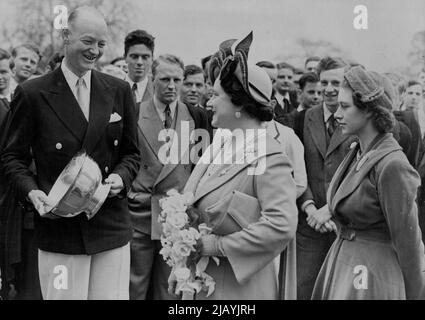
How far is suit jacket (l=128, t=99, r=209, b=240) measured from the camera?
5242mm

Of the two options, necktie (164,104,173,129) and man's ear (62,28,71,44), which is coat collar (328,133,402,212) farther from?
man's ear (62,28,71,44)

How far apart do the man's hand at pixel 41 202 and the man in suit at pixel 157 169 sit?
35.1 inches

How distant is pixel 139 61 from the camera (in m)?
5.50

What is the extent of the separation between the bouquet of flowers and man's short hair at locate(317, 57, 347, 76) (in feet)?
5.94

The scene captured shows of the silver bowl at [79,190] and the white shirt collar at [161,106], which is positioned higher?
the white shirt collar at [161,106]

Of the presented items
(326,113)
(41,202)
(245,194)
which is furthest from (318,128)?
(41,202)

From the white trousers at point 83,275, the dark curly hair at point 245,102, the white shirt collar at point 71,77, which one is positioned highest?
the white shirt collar at point 71,77

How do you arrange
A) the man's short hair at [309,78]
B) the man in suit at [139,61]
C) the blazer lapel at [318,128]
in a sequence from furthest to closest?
the man's short hair at [309,78], the man in suit at [139,61], the blazer lapel at [318,128]

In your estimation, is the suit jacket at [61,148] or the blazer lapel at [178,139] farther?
the blazer lapel at [178,139]

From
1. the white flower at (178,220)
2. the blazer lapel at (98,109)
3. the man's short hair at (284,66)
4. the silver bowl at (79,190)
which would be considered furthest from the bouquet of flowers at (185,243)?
the man's short hair at (284,66)

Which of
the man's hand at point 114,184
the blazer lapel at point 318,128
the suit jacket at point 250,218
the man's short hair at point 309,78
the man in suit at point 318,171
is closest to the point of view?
the suit jacket at point 250,218

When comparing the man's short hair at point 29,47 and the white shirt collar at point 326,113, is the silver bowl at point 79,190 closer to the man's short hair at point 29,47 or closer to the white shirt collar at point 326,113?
the man's short hair at point 29,47

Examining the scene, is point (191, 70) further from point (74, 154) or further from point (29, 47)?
point (74, 154)

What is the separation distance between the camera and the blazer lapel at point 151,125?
528 centimetres
